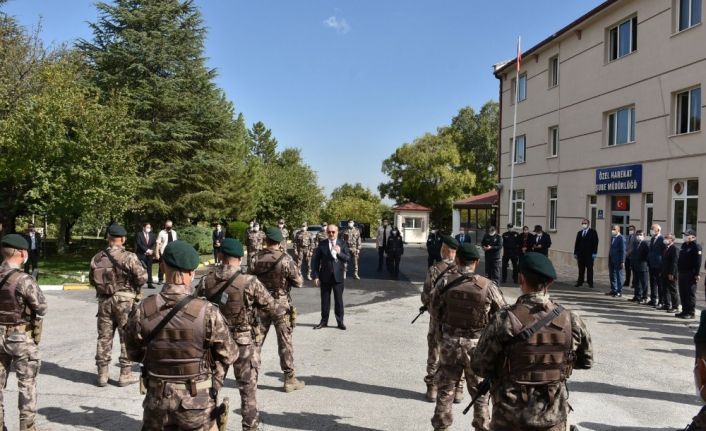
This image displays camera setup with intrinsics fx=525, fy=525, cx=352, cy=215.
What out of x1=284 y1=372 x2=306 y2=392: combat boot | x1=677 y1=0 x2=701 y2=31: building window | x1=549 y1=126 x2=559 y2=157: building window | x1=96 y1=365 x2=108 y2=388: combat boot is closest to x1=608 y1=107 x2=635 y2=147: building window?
x1=677 y1=0 x2=701 y2=31: building window

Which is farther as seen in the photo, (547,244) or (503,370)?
(547,244)

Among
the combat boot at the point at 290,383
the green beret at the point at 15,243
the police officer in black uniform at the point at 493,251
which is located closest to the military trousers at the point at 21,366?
the green beret at the point at 15,243

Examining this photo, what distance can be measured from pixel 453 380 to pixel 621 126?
1714cm

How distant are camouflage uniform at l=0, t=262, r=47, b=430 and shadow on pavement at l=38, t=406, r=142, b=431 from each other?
54 centimetres

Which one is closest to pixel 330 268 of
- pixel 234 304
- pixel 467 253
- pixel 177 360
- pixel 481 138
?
pixel 234 304

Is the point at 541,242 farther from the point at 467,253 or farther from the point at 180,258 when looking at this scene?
the point at 180,258

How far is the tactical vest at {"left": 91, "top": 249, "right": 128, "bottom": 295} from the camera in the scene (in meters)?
6.51

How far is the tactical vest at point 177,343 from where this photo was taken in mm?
3459

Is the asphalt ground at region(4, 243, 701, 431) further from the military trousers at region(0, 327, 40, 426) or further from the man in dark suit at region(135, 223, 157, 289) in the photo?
the man in dark suit at region(135, 223, 157, 289)

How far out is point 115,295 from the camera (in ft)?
21.6

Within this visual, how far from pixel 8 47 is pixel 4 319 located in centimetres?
2241

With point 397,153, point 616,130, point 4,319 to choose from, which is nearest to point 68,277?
point 4,319

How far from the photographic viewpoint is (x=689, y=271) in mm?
11055

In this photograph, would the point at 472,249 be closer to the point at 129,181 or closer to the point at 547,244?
the point at 547,244
